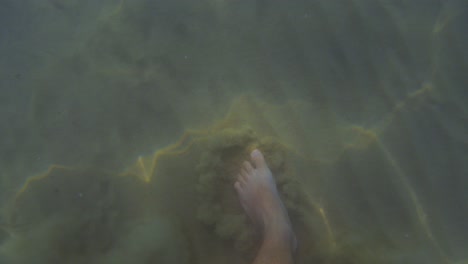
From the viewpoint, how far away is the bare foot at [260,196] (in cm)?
291

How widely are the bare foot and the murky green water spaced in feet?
0.32

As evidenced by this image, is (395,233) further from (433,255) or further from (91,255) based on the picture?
(91,255)

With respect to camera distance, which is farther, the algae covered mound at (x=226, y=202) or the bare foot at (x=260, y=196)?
the bare foot at (x=260, y=196)

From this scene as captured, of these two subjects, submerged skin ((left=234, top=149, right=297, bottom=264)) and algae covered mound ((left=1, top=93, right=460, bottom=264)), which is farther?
submerged skin ((left=234, top=149, right=297, bottom=264))

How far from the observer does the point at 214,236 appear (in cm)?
282

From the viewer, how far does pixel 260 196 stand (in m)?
2.94

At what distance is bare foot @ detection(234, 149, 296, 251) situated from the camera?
2.91 metres

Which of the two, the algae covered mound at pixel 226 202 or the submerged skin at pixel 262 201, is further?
the submerged skin at pixel 262 201

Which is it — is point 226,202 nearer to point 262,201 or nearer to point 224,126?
point 262,201

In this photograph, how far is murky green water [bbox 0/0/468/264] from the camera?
2.77 m

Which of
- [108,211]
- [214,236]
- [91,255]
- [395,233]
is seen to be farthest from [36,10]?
[395,233]

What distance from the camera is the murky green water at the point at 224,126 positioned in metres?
2.77

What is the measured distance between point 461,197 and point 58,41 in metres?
4.36

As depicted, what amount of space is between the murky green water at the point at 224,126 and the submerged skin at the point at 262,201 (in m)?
0.10
